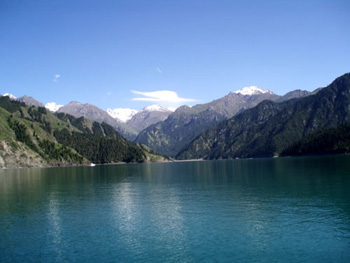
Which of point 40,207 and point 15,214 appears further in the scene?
point 40,207

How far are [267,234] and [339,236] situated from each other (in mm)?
10365

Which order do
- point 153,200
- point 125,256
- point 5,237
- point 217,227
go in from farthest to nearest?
point 153,200 → point 217,227 → point 5,237 → point 125,256

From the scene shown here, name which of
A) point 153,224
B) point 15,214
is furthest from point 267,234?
point 15,214

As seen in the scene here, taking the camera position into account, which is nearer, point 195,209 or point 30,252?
point 30,252

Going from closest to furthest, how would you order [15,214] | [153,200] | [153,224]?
1. [153,224]
2. [15,214]
3. [153,200]

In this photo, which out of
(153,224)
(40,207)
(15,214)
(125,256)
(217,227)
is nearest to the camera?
(125,256)

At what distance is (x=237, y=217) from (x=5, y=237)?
4091 centimetres

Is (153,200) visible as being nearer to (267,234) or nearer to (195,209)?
(195,209)

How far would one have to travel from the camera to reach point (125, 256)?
41.6 m

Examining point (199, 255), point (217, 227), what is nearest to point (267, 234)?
point (217, 227)

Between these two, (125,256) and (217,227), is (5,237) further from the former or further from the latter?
(217,227)

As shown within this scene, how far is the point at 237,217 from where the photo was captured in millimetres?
61250

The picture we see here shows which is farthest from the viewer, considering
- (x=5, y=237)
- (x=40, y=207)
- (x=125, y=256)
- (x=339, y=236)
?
(x=40, y=207)

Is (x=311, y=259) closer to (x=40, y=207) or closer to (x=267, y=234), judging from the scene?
(x=267, y=234)
